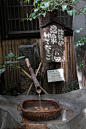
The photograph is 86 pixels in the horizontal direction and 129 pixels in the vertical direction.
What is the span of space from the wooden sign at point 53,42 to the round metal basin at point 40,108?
45.4 inches

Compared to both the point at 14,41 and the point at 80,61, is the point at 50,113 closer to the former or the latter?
the point at 80,61

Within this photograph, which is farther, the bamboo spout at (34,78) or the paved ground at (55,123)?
the bamboo spout at (34,78)

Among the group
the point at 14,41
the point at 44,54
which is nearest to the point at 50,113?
the point at 44,54

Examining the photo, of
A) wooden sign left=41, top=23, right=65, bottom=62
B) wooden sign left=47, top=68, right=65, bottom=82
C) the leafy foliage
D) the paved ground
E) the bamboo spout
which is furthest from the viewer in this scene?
wooden sign left=47, top=68, right=65, bottom=82

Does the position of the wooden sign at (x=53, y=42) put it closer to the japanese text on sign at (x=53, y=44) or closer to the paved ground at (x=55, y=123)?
the japanese text on sign at (x=53, y=44)

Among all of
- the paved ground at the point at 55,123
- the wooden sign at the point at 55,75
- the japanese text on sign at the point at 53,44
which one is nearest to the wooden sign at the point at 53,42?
the japanese text on sign at the point at 53,44

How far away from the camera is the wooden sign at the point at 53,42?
12.4 ft

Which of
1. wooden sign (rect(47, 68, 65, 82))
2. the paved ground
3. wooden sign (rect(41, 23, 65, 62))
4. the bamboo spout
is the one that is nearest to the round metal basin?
the paved ground

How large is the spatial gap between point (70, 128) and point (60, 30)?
8.11ft

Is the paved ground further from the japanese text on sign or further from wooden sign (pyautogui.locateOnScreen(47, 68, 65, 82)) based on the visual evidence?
the japanese text on sign

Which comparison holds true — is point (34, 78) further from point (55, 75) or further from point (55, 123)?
point (55, 123)

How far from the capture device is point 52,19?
3793 millimetres

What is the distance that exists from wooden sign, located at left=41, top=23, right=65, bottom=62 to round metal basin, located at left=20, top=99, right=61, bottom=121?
115 centimetres

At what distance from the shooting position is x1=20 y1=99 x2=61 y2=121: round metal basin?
261 cm
